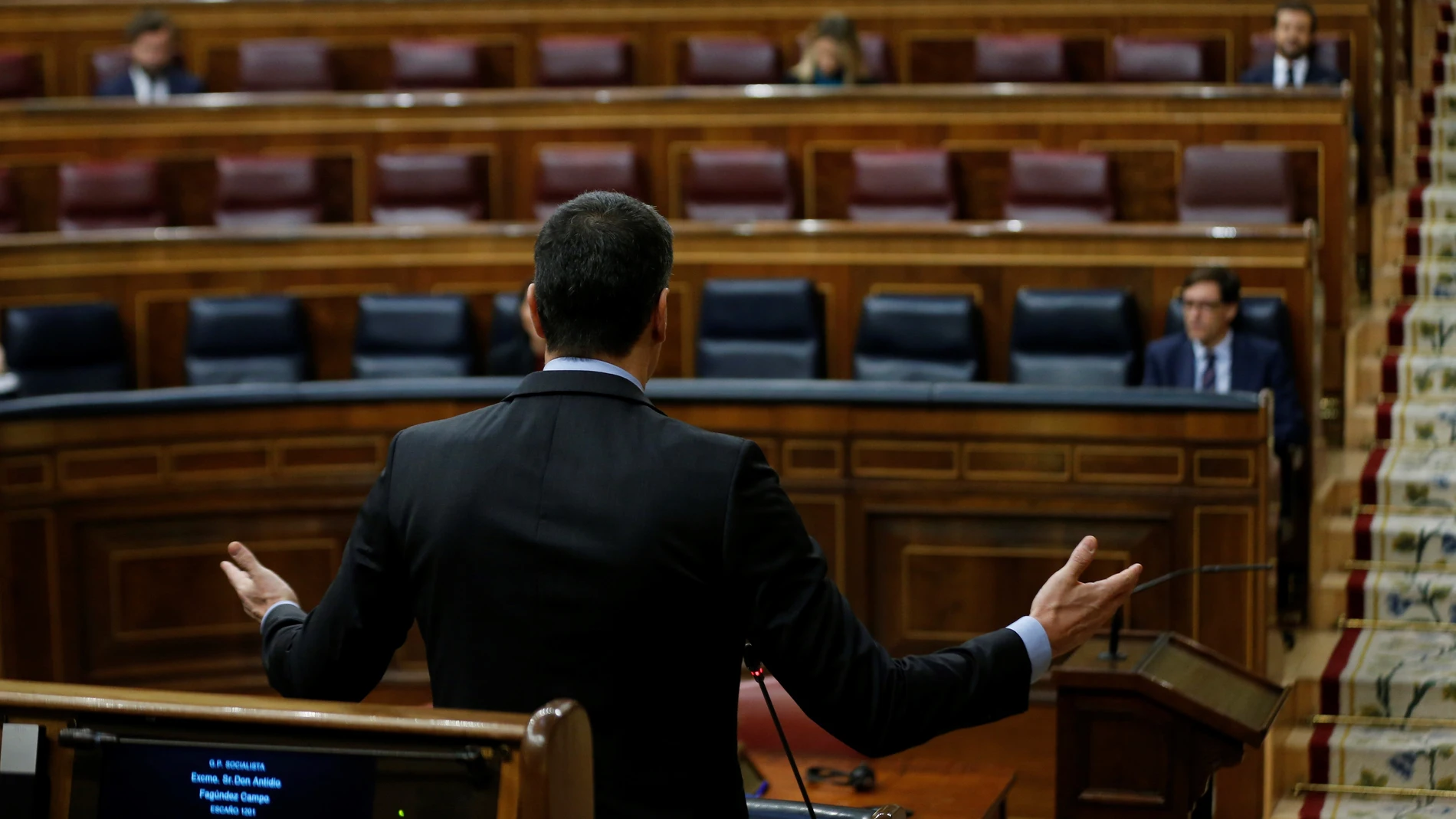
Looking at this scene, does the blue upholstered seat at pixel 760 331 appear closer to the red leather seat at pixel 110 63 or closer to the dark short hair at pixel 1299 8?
the dark short hair at pixel 1299 8

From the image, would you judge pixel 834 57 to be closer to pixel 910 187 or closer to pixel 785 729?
pixel 910 187

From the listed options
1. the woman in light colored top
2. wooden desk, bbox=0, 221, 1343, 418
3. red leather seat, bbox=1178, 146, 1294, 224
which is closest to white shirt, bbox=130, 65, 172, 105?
wooden desk, bbox=0, 221, 1343, 418

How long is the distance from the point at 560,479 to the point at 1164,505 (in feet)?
4.50

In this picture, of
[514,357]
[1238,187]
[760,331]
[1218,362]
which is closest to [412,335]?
[514,357]

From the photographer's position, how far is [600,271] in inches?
31.8

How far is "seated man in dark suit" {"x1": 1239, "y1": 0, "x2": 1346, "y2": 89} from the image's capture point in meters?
3.21

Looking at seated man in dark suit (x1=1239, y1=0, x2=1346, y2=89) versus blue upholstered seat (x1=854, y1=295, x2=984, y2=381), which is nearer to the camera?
blue upholstered seat (x1=854, y1=295, x2=984, y2=381)

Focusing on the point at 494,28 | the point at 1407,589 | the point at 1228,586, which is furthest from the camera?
the point at 494,28

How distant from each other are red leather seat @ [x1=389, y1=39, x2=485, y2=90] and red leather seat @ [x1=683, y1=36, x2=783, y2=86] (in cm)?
48

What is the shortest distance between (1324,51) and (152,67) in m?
2.35

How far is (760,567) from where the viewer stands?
789mm

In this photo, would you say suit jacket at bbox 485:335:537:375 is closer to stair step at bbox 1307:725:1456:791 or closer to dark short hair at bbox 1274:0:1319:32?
stair step at bbox 1307:725:1456:791

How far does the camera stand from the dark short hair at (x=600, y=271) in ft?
2.65

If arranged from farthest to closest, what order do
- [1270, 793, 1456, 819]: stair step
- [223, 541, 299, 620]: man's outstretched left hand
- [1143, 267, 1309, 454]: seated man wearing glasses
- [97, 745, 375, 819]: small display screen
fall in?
[1143, 267, 1309, 454]: seated man wearing glasses
[1270, 793, 1456, 819]: stair step
[223, 541, 299, 620]: man's outstretched left hand
[97, 745, 375, 819]: small display screen
